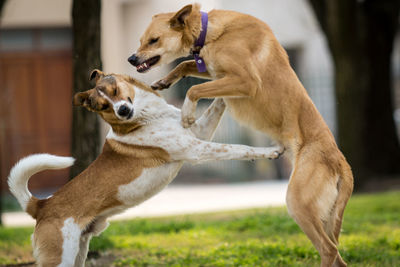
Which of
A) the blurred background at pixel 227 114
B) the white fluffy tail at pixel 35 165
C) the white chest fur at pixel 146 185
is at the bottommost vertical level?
the blurred background at pixel 227 114

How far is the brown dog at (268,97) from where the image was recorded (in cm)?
403

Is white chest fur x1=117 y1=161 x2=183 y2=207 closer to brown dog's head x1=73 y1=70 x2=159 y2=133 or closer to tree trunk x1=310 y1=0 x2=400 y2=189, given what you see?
brown dog's head x1=73 y1=70 x2=159 y2=133

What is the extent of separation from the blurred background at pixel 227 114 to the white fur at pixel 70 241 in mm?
5023

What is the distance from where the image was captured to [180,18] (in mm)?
4195

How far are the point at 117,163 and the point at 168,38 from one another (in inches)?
43.3

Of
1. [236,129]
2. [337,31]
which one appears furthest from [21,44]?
[337,31]

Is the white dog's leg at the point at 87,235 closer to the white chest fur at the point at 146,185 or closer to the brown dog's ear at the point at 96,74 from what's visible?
the white chest fur at the point at 146,185

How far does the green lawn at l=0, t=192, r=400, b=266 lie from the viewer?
16.8 feet

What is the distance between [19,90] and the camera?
13.7m

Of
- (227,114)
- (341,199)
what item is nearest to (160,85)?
(341,199)

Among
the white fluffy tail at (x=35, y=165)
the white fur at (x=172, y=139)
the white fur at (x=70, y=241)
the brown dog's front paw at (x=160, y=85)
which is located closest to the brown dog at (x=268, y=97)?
the white fur at (x=172, y=139)

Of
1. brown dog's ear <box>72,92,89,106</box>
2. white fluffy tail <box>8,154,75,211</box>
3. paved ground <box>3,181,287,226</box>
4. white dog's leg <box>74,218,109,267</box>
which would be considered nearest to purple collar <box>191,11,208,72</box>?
brown dog's ear <box>72,92,89,106</box>

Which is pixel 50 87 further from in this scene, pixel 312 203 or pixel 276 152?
pixel 312 203

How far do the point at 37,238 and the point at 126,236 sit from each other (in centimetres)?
257
